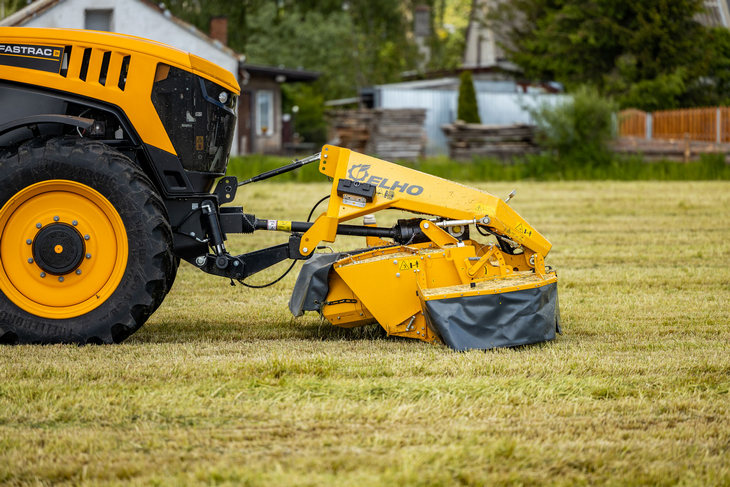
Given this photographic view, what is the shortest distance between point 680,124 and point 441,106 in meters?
7.93

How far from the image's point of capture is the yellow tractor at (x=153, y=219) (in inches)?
205

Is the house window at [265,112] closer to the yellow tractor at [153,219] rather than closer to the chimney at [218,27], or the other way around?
the chimney at [218,27]

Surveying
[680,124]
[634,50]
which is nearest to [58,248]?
[680,124]

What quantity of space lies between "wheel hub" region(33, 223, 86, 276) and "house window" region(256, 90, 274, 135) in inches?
1109

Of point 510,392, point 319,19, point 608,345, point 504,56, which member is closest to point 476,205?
point 608,345

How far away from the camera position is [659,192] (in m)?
16.6

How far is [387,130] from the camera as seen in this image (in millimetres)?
24094

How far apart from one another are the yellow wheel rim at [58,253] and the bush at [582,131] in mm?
16722

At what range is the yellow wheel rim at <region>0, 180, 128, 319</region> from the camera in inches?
206

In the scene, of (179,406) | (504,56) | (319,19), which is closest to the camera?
(179,406)

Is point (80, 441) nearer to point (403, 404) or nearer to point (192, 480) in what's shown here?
point (192, 480)

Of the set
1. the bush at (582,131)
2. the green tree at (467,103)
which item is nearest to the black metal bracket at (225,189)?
the bush at (582,131)

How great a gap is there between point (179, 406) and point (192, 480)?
872 millimetres

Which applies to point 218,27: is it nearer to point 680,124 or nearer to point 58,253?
point 680,124
